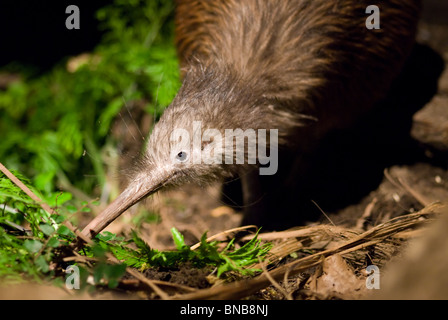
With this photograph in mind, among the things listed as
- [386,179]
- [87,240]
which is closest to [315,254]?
[87,240]

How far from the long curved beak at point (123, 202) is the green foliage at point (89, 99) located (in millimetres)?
1105

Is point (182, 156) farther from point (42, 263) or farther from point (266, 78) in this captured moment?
point (42, 263)

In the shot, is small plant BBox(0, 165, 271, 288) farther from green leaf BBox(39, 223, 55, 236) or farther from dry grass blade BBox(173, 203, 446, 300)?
dry grass blade BBox(173, 203, 446, 300)

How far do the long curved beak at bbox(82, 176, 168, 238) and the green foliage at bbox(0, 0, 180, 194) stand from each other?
1105mm

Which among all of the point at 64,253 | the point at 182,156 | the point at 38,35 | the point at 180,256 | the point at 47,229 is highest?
the point at 38,35

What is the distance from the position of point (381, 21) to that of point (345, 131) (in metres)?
1.01

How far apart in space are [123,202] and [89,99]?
1.99 meters

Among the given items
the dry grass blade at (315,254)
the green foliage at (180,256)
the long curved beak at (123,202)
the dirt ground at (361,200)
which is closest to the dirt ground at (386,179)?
the dirt ground at (361,200)

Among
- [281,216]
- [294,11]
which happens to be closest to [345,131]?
[281,216]

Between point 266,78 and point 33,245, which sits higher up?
point 266,78

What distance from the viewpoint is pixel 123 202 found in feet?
8.40

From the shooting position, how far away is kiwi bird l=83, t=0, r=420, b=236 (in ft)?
8.79

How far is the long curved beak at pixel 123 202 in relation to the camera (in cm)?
239

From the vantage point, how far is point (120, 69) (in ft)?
14.3
